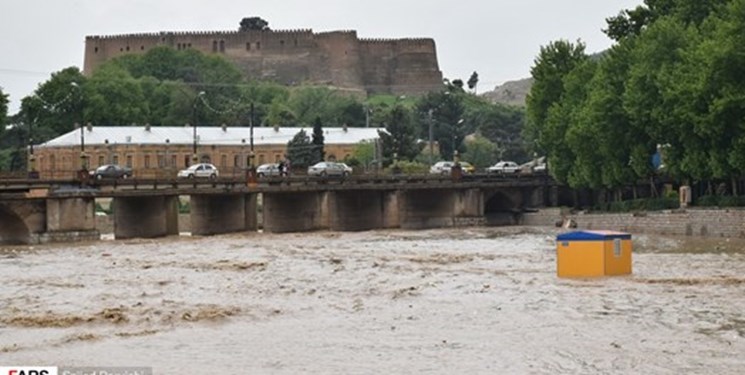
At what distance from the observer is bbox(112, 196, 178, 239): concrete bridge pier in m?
82.1

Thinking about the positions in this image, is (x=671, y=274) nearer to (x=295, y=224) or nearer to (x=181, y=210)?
(x=295, y=224)

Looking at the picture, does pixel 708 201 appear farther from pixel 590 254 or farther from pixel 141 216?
pixel 590 254

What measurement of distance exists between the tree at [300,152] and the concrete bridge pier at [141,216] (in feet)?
146

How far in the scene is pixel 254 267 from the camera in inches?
1960

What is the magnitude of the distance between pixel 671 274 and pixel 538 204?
56787 mm

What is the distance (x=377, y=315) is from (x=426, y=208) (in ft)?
217

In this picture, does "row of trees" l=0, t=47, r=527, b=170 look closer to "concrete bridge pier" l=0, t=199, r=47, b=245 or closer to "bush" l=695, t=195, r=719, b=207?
"concrete bridge pier" l=0, t=199, r=47, b=245

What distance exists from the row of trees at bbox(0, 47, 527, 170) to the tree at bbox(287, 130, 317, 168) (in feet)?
7.72

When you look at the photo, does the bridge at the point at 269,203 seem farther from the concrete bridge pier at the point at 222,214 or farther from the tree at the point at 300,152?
the tree at the point at 300,152

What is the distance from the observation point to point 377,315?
32281 millimetres

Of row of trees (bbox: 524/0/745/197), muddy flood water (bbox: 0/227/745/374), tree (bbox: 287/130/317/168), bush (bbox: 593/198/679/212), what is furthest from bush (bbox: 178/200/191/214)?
muddy flood water (bbox: 0/227/745/374)

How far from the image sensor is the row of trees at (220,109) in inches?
5522

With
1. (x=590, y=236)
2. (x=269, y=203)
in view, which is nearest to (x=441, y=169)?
(x=269, y=203)

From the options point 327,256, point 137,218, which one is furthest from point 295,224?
point 327,256
